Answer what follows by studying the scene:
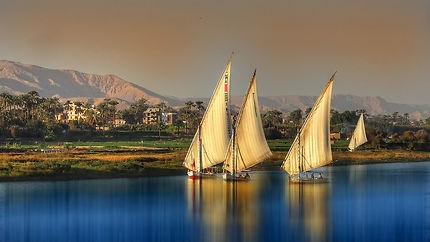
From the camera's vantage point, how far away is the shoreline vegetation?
81188 mm

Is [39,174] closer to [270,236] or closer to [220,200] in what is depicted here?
[220,200]

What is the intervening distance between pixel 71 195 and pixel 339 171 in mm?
40421

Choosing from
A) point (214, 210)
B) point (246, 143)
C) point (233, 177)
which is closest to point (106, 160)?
point (233, 177)

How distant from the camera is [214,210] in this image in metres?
58.7

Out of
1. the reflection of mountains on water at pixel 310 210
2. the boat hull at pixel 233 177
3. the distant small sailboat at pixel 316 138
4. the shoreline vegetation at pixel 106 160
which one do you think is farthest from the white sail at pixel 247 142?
the shoreline vegetation at pixel 106 160

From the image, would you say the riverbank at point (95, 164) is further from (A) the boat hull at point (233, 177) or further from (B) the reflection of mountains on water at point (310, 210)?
(B) the reflection of mountains on water at point (310, 210)

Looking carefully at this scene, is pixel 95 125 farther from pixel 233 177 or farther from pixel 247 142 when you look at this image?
pixel 247 142

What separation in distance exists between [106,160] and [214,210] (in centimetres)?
3302

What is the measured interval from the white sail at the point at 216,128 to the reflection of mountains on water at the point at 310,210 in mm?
7963

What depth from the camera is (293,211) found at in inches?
2288

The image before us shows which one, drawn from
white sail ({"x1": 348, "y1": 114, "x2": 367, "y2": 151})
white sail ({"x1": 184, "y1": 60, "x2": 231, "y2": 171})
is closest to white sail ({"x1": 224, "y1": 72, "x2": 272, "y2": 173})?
white sail ({"x1": 184, "y1": 60, "x2": 231, "y2": 171})

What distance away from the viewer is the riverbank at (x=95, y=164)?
80625 mm

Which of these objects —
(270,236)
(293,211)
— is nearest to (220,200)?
(293,211)

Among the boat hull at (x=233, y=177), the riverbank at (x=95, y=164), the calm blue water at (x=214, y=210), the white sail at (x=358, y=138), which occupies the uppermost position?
the white sail at (x=358, y=138)
